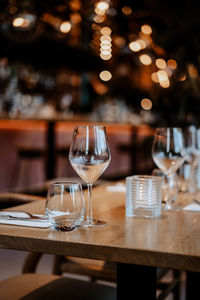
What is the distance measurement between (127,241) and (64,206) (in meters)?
0.17

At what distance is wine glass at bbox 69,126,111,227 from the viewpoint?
42.9 inches

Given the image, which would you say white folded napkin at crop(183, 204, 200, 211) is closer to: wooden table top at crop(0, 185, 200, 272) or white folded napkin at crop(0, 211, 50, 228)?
wooden table top at crop(0, 185, 200, 272)

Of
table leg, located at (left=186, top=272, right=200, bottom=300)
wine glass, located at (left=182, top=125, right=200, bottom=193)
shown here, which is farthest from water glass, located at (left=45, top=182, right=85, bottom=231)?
table leg, located at (left=186, top=272, right=200, bottom=300)

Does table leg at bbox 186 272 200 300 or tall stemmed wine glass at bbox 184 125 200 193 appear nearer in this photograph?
tall stemmed wine glass at bbox 184 125 200 193

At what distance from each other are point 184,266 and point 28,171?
585 cm

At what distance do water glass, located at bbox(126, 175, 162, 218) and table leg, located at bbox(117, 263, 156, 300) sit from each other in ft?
0.69

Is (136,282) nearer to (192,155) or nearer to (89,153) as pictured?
(89,153)

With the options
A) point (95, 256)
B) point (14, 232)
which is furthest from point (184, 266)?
point (14, 232)

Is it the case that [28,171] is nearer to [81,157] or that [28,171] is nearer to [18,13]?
[18,13]

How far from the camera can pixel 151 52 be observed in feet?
21.4

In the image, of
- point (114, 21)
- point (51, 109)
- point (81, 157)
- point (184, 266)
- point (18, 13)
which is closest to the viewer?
point (184, 266)

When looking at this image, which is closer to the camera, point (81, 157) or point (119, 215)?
point (81, 157)

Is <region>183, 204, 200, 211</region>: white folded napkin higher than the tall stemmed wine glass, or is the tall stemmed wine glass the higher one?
the tall stemmed wine glass

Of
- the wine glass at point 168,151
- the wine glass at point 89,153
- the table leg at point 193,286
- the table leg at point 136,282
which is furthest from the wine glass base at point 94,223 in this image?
the table leg at point 193,286
